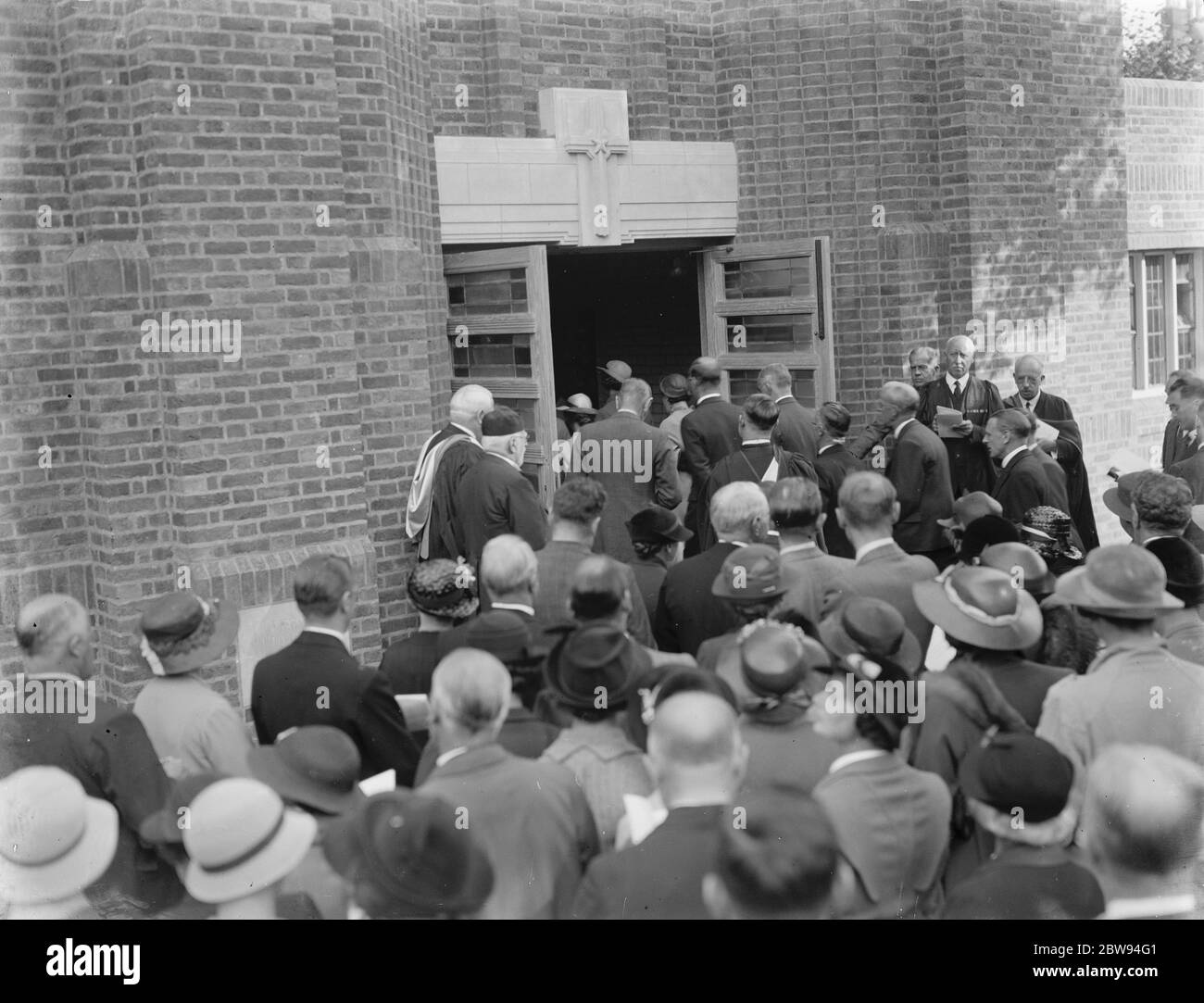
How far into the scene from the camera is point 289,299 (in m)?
8.03

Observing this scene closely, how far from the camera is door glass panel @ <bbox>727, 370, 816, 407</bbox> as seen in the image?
444 inches

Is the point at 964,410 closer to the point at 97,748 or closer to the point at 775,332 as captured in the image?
the point at 775,332

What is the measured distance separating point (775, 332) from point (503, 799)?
776 cm

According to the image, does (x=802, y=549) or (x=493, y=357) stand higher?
(x=493, y=357)

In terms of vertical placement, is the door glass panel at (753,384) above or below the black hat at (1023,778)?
above

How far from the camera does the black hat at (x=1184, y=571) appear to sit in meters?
5.81

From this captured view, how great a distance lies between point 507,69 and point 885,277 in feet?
11.3

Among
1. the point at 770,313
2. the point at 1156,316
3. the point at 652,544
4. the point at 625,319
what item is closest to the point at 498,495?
the point at 652,544

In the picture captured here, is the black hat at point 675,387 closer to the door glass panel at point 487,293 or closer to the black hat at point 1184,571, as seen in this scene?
the door glass panel at point 487,293

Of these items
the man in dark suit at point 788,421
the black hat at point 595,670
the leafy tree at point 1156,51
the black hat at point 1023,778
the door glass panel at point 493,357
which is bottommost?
the black hat at point 1023,778

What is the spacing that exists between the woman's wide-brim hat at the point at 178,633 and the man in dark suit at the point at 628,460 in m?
4.12

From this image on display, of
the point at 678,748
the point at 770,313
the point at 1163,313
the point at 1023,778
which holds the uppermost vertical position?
the point at 770,313

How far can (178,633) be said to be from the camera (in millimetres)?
4891

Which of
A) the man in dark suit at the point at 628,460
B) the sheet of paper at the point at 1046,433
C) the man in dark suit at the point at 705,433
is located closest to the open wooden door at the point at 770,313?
the sheet of paper at the point at 1046,433
